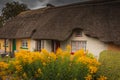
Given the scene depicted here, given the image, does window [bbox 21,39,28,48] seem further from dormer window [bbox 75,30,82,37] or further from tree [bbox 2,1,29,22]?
tree [bbox 2,1,29,22]

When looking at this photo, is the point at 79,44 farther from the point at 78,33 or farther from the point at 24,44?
the point at 24,44

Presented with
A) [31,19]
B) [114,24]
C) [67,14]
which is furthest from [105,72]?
[31,19]

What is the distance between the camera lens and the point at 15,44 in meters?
36.0

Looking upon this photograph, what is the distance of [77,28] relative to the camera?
81.1 feet

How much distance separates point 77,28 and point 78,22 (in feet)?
2.30

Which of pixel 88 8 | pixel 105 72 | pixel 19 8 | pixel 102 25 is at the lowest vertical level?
pixel 105 72

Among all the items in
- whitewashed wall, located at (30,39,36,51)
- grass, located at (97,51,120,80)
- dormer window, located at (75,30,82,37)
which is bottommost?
grass, located at (97,51,120,80)

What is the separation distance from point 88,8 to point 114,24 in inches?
175

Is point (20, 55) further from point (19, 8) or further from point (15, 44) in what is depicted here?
point (19, 8)

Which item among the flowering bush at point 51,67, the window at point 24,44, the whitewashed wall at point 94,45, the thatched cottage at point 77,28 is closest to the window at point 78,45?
the thatched cottage at point 77,28

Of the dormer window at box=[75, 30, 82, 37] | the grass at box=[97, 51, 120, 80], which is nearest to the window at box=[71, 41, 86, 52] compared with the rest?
the dormer window at box=[75, 30, 82, 37]

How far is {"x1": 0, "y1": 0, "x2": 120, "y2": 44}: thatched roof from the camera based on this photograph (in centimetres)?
2302

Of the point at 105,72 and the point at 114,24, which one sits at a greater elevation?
the point at 114,24

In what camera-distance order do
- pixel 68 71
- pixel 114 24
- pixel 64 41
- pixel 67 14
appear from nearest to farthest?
1. pixel 68 71
2. pixel 114 24
3. pixel 64 41
4. pixel 67 14
